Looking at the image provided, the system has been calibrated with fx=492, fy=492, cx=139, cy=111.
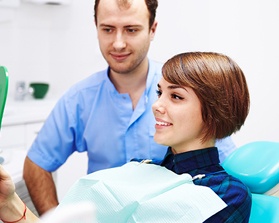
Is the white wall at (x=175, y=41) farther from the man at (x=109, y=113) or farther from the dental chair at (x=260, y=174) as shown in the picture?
the dental chair at (x=260, y=174)

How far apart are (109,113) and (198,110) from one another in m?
0.61

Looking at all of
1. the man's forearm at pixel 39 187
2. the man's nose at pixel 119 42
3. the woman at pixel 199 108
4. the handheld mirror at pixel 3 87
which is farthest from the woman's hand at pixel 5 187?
the man's nose at pixel 119 42

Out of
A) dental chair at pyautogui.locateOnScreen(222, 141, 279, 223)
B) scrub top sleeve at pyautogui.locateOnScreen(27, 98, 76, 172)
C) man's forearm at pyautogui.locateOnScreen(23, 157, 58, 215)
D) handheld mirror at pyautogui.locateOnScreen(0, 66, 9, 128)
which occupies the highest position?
handheld mirror at pyautogui.locateOnScreen(0, 66, 9, 128)

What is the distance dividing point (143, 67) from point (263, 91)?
0.92m

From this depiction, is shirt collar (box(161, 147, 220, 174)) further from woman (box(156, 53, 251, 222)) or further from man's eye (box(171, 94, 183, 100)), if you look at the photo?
man's eye (box(171, 94, 183, 100))

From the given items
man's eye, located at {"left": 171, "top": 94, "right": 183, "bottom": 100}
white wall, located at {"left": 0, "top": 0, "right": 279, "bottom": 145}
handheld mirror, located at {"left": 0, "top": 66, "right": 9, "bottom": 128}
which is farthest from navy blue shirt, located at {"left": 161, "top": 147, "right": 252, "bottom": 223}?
white wall, located at {"left": 0, "top": 0, "right": 279, "bottom": 145}

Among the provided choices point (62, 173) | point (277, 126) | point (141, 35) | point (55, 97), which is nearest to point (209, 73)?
point (141, 35)

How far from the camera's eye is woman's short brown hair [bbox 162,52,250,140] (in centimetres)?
125

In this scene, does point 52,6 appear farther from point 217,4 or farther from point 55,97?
point 217,4

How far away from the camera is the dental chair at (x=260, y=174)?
4.03ft

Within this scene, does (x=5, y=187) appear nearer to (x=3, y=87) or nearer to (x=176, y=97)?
(x=3, y=87)

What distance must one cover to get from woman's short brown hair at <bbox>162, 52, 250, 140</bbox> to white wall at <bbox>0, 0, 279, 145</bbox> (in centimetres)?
126

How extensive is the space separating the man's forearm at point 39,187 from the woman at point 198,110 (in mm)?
529

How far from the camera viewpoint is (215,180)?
1.21m
